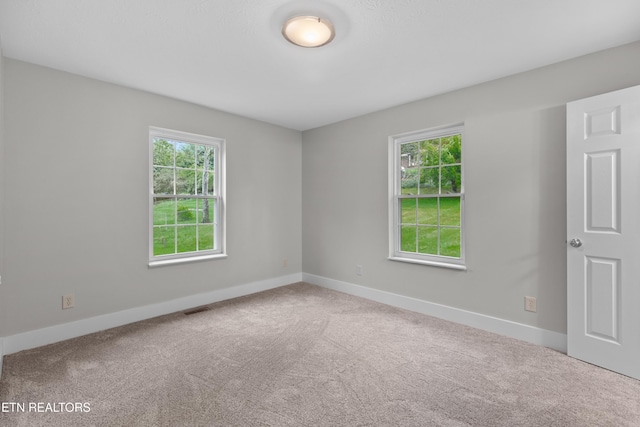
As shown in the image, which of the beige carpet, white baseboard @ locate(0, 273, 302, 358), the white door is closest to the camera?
the beige carpet

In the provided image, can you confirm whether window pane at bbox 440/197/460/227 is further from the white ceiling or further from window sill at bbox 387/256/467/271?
the white ceiling

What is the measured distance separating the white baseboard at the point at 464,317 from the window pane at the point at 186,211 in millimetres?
2130

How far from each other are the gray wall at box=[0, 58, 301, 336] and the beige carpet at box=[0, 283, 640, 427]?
0.43 m

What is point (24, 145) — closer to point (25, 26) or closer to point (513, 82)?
point (25, 26)

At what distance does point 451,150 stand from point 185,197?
3.21 meters

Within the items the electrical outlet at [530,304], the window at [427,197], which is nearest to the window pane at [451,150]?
the window at [427,197]

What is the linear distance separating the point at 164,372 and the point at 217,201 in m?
2.25

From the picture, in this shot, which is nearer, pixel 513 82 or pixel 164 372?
pixel 164 372

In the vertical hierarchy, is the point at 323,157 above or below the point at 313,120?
below

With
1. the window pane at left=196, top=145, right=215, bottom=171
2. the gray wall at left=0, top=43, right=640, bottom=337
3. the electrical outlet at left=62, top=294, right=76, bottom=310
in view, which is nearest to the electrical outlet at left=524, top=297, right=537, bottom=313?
the gray wall at left=0, top=43, right=640, bottom=337

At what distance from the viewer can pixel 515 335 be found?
279 cm

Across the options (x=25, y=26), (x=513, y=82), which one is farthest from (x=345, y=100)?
(x=25, y=26)

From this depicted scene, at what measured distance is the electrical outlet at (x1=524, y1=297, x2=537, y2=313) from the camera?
2707 millimetres

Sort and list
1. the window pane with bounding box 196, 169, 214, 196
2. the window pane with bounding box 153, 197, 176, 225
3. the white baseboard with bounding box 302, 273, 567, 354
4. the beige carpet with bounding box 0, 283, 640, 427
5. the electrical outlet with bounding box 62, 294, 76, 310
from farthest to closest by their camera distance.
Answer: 1. the window pane with bounding box 196, 169, 214, 196
2. the window pane with bounding box 153, 197, 176, 225
3. the electrical outlet with bounding box 62, 294, 76, 310
4. the white baseboard with bounding box 302, 273, 567, 354
5. the beige carpet with bounding box 0, 283, 640, 427
